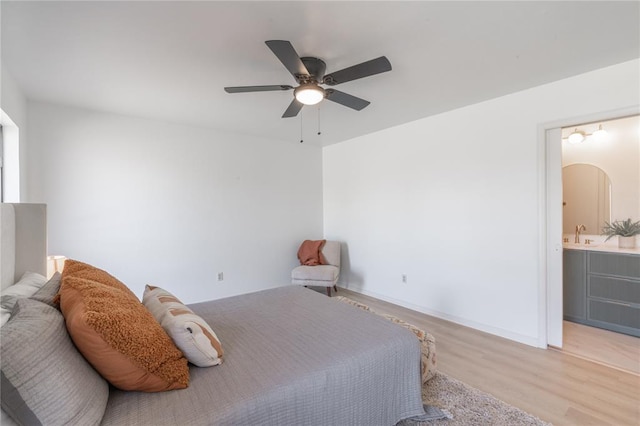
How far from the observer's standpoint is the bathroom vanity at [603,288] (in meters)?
2.97

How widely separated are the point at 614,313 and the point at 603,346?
571mm

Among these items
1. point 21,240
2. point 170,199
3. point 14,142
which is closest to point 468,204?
point 170,199

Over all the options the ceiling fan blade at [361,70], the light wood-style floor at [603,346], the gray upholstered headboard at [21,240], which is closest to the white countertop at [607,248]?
the light wood-style floor at [603,346]

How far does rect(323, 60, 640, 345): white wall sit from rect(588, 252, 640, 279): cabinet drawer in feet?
3.33

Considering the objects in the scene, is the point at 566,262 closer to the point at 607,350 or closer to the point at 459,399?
the point at 607,350

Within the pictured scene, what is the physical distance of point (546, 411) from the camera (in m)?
1.90

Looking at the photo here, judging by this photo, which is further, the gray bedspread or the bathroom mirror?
the bathroom mirror

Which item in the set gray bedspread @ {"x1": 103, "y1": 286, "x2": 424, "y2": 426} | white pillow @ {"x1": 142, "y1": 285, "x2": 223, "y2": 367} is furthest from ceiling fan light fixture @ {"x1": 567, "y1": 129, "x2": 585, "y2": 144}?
white pillow @ {"x1": 142, "y1": 285, "x2": 223, "y2": 367}

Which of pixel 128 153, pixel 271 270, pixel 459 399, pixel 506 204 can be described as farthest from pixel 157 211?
pixel 506 204

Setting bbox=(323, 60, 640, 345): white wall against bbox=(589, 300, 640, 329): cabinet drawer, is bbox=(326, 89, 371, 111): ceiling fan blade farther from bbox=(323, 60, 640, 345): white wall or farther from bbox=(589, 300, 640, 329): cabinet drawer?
bbox=(589, 300, 640, 329): cabinet drawer

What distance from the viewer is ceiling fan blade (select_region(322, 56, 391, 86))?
1803 mm

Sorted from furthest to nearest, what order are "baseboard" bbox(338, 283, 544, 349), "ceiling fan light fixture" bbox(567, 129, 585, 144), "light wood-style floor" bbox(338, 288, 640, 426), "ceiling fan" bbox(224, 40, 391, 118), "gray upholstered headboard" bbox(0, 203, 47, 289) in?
1. "ceiling fan light fixture" bbox(567, 129, 585, 144)
2. "baseboard" bbox(338, 283, 544, 349)
3. "light wood-style floor" bbox(338, 288, 640, 426)
4. "ceiling fan" bbox(224, 40, 391, 118)
5. "gray upholstered headboard" bbox(0, 203, 47, 289)

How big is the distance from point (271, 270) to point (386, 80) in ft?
10.6

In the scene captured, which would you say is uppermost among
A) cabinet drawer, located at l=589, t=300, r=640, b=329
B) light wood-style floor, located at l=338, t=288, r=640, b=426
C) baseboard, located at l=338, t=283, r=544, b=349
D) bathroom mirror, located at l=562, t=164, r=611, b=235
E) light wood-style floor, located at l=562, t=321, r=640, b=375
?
bathroom mirror, located at l=562, t=164, r=611, b=235
